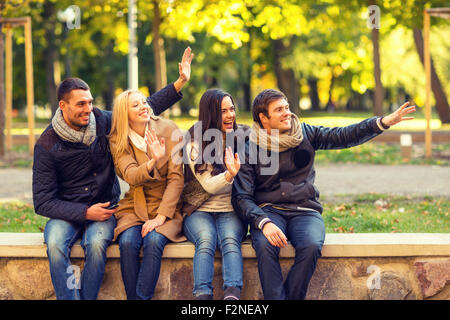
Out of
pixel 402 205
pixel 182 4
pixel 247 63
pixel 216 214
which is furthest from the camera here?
pixel 247 63

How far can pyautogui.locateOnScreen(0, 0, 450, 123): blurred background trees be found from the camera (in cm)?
Answer: 1480

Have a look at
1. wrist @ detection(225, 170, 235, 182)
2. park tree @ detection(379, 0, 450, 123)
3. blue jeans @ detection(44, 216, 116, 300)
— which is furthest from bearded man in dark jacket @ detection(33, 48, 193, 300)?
park tree @ detection(379, 0, 450, 123)

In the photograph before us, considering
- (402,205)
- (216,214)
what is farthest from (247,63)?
(216,214)

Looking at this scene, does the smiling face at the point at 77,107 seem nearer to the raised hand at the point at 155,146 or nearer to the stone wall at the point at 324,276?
the raised hand at the point at 155,146

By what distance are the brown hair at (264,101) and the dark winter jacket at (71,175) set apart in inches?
40.5

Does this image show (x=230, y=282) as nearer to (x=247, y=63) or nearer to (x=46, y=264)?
(x=46, y=264)

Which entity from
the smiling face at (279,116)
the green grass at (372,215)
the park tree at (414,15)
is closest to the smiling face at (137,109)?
the smiling face at (279,116)

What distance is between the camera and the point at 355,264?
12.4 feet

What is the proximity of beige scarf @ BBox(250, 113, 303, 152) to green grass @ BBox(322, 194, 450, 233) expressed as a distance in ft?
5.47

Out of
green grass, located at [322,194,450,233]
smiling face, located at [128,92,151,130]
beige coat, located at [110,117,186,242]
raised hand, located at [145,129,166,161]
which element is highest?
smiling face, located at [128,92,151,130]

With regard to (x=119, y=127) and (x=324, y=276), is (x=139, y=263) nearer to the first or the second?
(x=119, y=127)

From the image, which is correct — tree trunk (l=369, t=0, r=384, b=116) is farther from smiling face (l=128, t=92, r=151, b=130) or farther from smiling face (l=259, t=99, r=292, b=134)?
smiling face (l=128, t=92, r=151, b=130)

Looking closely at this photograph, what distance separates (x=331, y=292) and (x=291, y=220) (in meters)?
0.52
